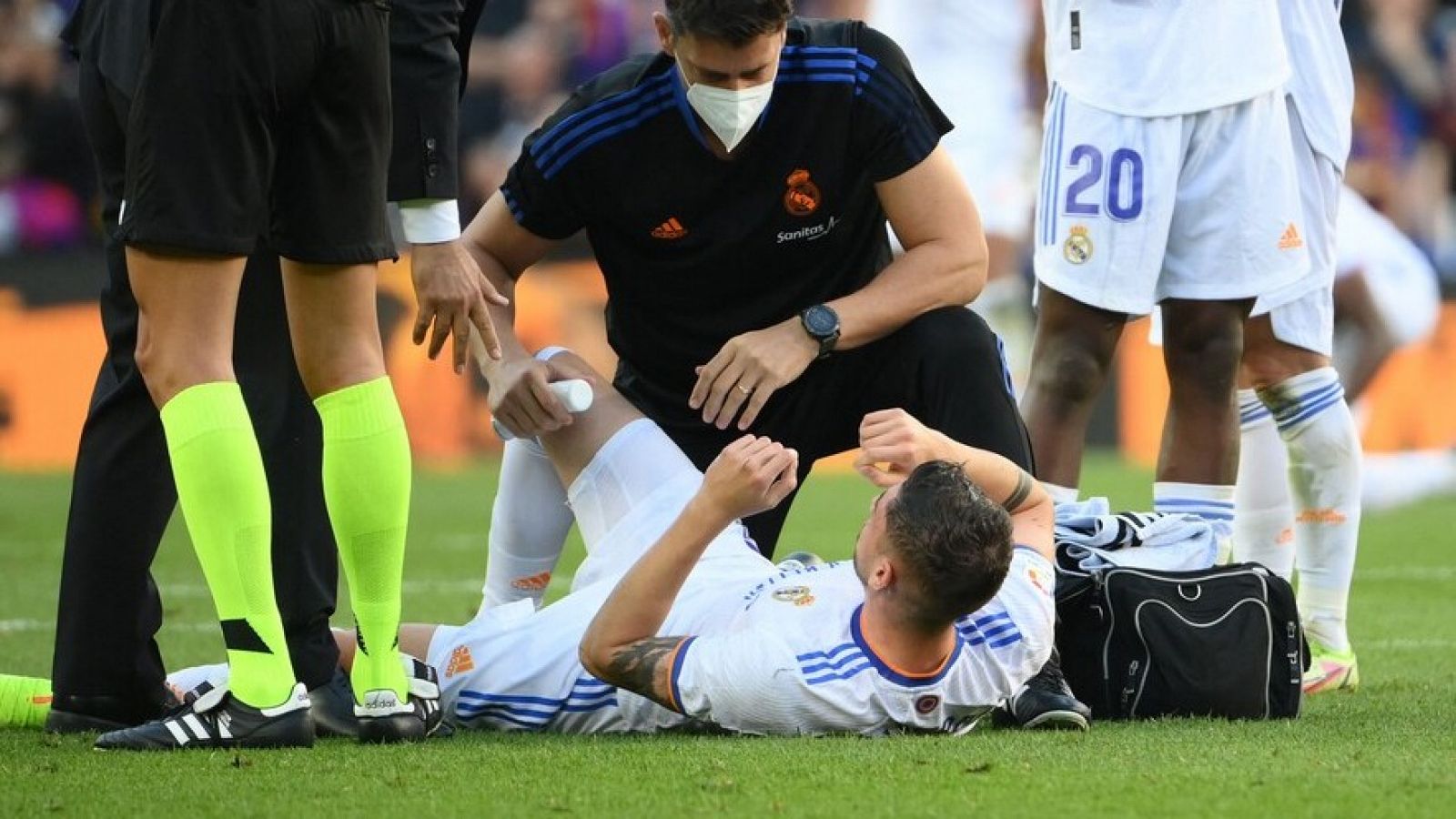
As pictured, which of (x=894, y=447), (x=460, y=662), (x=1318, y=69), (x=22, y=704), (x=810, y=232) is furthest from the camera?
(x=1318, y=69)

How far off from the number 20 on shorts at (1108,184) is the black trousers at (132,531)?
204cm

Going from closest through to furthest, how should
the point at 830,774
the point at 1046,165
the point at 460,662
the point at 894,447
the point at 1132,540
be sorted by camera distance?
the point at 830,774 → the point at 894,447 → the point at 460,662 → the point at 1132,540 → the point at 1046,165

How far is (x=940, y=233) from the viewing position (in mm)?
4578

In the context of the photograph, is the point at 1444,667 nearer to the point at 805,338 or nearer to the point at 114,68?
the point at 805,338

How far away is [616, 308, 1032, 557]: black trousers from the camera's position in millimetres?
4449

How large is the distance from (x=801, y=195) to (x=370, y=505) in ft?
4.09

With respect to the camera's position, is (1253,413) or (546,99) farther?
(546,99)

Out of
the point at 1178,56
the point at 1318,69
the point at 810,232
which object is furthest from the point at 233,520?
the point at 1318,69

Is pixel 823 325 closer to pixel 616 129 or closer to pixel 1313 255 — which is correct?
pixel 616 129

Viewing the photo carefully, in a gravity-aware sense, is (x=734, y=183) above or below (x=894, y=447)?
above

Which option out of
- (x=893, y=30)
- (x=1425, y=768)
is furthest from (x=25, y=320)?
(x=1425, y=768)

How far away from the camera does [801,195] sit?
462cm

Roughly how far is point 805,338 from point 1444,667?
187 cm

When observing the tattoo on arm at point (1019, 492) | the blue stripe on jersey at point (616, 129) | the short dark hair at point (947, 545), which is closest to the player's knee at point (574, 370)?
the blue stripe on jersey at point (616, 129)
